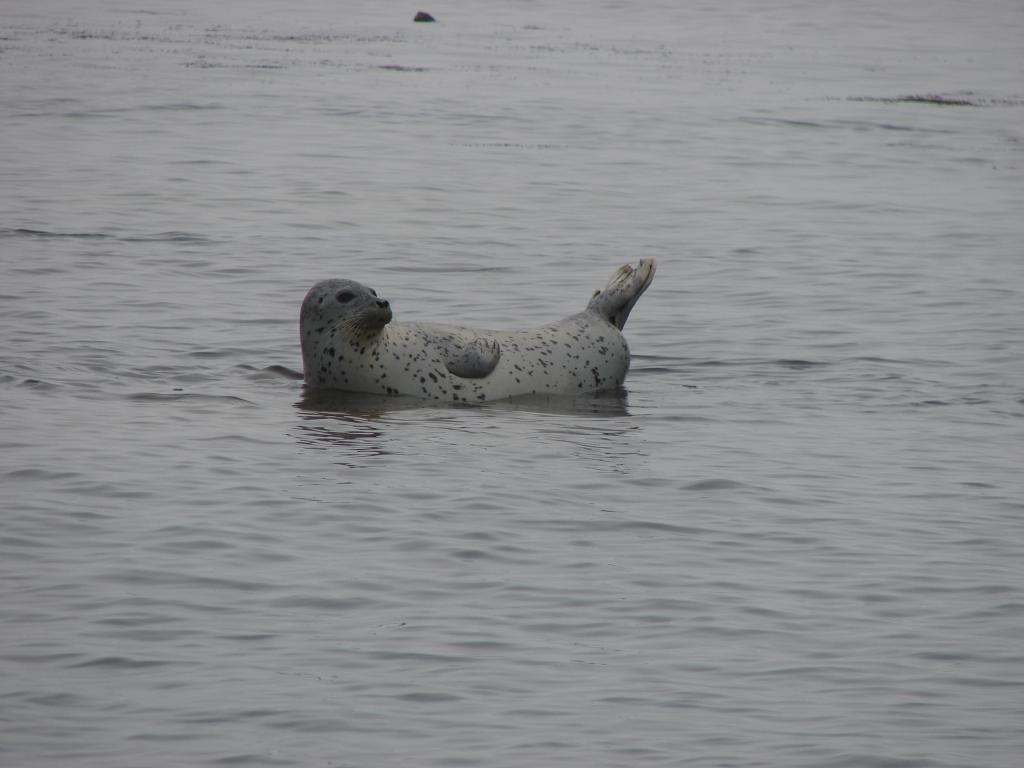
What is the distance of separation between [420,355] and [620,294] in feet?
5.45

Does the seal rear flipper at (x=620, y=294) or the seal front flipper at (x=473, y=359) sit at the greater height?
the seal rear flipper at (x=620, y=294)

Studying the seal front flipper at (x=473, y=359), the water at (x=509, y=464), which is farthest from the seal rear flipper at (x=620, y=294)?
the seal front flipper at (x=473, y=359)

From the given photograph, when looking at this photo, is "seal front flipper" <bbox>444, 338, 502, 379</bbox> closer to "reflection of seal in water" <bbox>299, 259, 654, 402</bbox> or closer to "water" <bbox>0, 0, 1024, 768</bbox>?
"reflection of seal in water" <bbox>299, 259, 654, 402</bbox>

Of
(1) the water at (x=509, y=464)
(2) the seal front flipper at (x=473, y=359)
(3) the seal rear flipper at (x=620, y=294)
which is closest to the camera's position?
(1) the water at (x=509, y=464)

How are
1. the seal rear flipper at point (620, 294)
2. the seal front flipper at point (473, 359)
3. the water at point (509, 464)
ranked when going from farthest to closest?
1. the seal rear flipper at point (620, 294)
2. the seal front flipper at point (473, 359)
3. the water at point (509, 464)

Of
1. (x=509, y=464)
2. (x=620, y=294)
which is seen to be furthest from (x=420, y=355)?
(x=509, y=464)

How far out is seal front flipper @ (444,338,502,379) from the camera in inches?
436

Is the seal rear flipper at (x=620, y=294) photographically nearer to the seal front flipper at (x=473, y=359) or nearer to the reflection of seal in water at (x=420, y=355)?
the reflection of seal in water at (x=420, y=355)

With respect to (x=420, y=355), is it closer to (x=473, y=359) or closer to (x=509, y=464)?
(x=473, y=359)

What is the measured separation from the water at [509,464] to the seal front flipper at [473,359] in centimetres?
27

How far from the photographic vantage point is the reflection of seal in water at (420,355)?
1112 centimetres

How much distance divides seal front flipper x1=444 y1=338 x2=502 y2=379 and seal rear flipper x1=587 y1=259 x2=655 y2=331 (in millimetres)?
1202

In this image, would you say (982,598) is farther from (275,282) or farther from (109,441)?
(275,282)

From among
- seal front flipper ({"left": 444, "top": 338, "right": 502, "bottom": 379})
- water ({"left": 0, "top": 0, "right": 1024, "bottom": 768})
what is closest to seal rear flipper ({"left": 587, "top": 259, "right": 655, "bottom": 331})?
water ({"left": 0, "top": 0, "right": 1024, "bottom": 768})
